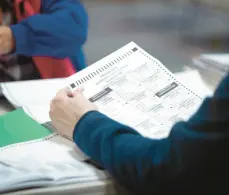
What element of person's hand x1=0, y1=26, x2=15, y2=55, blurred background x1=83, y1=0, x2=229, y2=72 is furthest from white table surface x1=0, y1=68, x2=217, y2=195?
blurred background x1=83, y1=0, x2=229, y2=72

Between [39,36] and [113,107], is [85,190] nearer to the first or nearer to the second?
[113,107]

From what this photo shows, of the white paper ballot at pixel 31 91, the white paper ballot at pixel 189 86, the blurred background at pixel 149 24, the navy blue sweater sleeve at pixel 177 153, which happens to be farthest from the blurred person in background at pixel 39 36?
the blurred background at pixel 149 24

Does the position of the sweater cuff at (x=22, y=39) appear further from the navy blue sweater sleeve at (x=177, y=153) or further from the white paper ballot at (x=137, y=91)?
the navy blue sweater sleeve at (x=177, y=153)

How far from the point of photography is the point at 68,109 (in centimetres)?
74

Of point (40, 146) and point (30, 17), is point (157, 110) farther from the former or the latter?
point (30, 17)

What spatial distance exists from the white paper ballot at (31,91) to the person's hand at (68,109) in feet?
0.48

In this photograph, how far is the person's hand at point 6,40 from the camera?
3.53ft

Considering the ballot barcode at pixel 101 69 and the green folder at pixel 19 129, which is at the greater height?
the ballot barcode at pixel 101 69

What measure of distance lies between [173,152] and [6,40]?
2.21 ft

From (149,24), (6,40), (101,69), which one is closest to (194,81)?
(101,69)

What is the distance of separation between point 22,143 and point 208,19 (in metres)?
1.85

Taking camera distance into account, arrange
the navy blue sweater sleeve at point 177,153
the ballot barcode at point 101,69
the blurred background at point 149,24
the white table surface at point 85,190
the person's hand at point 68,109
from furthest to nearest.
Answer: the blurred background at point 149,24, the ballot barcode at point 101,69, the person's hand at point 68,109, the white table surface at point 85,190, the navy blue sweater sleeve at point 177,153

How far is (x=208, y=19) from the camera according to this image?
2.40m

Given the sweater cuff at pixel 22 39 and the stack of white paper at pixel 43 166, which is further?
the sweater cuff at pixel 22 39
